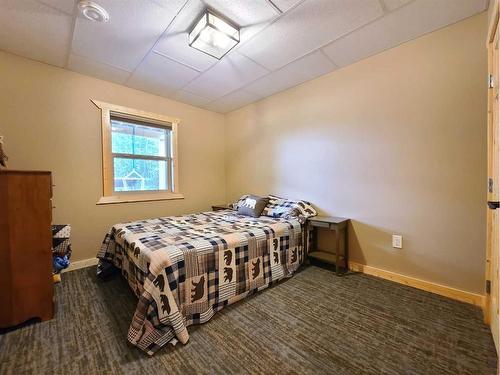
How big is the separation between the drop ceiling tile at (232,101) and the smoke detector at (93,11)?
186cm

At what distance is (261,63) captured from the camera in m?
2.54

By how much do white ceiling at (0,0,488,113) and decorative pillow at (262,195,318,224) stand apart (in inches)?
67.0

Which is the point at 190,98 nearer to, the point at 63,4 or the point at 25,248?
the point at 63,4

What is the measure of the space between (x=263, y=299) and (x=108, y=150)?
108 inches

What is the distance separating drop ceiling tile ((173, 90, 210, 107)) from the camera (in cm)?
338

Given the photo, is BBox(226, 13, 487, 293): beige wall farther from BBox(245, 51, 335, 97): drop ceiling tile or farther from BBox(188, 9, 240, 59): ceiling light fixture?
BBox(188, 9, 240, 59): ceiling light fixture

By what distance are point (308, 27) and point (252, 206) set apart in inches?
82.9

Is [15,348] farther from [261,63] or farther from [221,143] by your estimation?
[221,143]

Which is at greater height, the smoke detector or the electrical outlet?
the smoke detector

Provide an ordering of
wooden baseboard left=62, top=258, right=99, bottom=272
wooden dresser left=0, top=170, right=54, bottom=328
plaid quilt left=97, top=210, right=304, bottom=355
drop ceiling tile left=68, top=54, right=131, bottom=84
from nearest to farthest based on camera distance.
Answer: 1. plaid quilt left=97, top=210, right=304, bottom=355
2. wooden dresser left=0, top=170, right=54, bottom=328
3. drop ceiling tile left=68, top=54, right=131, bottom=84
4. wooden baseboard left=62, top=258, right=99, bottom=272

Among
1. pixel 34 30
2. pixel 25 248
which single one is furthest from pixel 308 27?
pixel 25 248

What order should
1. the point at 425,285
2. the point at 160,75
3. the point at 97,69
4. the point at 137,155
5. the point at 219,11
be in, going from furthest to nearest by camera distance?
the point at 137,155, the point at 160,75, the point at 97,69, the point at 425,285, the point at 219,11

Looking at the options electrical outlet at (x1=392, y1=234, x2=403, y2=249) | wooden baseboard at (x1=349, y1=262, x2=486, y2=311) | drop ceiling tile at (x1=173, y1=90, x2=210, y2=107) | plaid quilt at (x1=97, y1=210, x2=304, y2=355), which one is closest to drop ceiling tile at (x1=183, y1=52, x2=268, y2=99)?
drop ceiling tile at (x1=173, y1=90, x2=210, y2=107)

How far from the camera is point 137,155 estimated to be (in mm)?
3266
